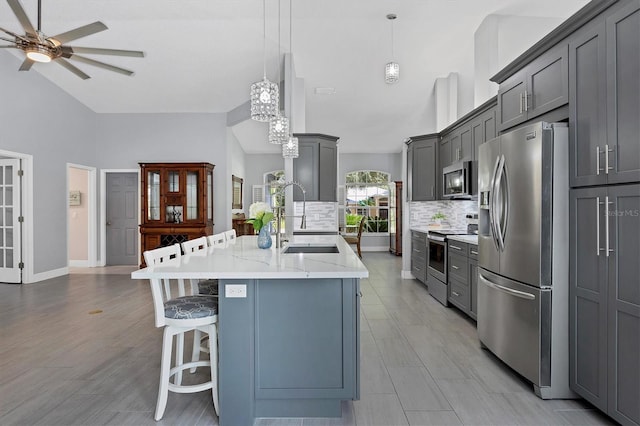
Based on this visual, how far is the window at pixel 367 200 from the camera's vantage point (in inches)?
407

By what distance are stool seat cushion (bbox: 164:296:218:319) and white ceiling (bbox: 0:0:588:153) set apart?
381 centimetres

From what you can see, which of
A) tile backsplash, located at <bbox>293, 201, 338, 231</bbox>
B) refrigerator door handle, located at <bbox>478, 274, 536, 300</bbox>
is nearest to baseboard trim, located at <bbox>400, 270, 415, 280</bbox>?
tile backsplash, located at <bbox>293, 201, 338, 231</bbox>

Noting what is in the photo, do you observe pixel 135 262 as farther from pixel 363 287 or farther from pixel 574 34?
pixel 574 34

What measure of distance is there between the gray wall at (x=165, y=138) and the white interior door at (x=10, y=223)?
1.91 metres

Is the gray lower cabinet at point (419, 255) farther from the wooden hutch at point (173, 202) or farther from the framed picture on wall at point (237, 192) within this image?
the framed picture on wall at point (237, 192)

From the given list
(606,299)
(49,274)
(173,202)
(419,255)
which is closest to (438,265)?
(419,255)

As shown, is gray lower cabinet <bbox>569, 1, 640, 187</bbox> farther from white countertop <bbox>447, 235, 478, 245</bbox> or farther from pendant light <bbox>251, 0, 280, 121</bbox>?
pendant light <bbox>251, 0, 280, 121</bbox>

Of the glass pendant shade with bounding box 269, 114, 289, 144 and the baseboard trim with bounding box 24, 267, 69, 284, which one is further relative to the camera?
the baseboard trim with bounding box 24, 267, 69, 284

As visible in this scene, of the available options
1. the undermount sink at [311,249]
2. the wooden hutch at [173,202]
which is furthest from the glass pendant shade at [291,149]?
the wooden hutch at [173,202]

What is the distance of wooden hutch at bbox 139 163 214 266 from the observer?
23.8 ft

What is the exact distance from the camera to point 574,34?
2273 millimetres

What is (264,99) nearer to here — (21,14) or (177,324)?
(177,324)

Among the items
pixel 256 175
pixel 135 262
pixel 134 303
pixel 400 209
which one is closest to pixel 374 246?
pixel 400 209

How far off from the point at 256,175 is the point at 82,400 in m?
8.45
